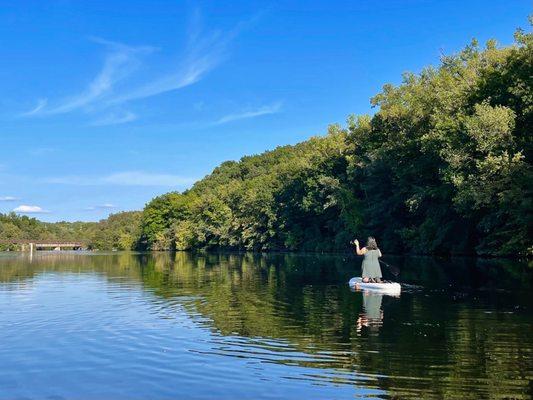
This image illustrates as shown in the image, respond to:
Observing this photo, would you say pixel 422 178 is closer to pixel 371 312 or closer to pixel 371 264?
pixel 371 264

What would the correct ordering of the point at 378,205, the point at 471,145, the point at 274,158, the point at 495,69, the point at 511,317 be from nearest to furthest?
the point at 511,317 → the point at 471,145 → the point at 495,69 → the point at 378,205 → the point at 274,158

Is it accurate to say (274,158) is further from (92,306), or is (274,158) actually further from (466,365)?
(466,365)

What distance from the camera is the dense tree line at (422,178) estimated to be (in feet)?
138

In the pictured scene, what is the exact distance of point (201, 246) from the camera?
132500 millimetres

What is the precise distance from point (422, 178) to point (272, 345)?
47.9 metres

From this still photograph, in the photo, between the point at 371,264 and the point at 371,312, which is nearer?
the point at 371,312

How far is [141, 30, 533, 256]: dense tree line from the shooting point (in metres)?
42.0

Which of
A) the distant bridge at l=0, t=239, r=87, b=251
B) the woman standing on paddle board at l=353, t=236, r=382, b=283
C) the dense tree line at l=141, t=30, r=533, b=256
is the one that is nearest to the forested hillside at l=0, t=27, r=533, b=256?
the dense tree line at l=141, t=30, r=533, b=256

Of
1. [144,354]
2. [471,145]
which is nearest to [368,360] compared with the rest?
[144,354]

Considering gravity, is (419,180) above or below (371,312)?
above

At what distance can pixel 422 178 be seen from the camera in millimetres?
57688

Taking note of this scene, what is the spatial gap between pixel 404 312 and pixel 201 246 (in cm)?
11650

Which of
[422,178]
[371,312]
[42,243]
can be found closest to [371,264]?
[371,312]

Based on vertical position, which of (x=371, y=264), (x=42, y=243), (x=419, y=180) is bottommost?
(x=371, y=264)
